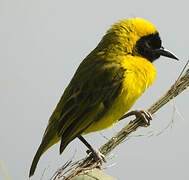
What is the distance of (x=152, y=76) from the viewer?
2096 millimetres

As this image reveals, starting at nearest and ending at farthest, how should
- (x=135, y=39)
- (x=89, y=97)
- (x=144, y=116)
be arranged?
(x=144, y=116)
(x=89, y=97)
(x=135, y=39)

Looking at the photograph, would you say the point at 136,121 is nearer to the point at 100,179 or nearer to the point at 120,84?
the point at 120,84

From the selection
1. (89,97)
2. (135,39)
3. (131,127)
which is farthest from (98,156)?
(135,39)

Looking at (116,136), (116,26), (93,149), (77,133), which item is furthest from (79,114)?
(116,26)

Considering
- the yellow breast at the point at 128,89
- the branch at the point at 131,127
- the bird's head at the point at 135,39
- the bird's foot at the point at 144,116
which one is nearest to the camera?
the branch at the point at 131,127

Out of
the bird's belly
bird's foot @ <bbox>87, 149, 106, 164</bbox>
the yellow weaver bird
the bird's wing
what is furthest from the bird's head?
bird's foot @ <bbox>87, 149, 106, 164</bbox>

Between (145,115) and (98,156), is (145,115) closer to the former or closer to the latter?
(145,115)

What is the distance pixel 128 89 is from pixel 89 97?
9.3 inches

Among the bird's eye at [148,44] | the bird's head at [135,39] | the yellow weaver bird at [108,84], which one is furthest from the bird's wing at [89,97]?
the bird's eye at [148,44]

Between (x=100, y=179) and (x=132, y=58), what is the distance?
0.91 m

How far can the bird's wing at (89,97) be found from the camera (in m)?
1.97

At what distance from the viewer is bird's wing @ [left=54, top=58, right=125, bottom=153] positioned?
1.97 meters

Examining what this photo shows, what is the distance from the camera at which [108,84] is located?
6.55ft

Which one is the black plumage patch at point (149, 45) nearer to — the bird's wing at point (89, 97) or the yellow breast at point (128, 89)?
the yellow breast at point (128, 89)
